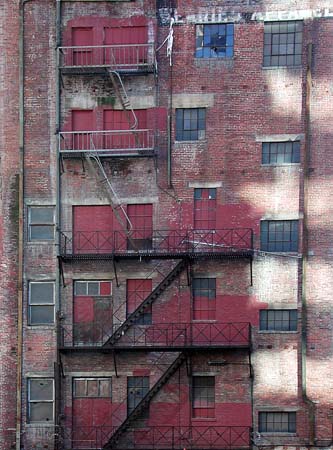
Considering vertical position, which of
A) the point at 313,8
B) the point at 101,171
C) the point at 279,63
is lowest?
the point at 101,171

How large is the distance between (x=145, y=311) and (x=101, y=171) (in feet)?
18.1

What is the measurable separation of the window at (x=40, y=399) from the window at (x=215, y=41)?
13751 mm

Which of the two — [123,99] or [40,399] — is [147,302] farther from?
[123,99]

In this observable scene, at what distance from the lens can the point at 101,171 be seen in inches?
904

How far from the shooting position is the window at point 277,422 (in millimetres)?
22672

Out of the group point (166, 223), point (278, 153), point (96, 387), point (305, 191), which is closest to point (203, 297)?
point (166, 223)

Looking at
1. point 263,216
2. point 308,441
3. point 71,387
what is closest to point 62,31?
point 263,216

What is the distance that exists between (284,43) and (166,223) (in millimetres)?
8084

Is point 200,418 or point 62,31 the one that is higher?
point 62,31

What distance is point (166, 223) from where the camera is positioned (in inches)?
913

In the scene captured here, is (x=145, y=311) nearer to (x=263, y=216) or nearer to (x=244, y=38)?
(x=263, y=216)

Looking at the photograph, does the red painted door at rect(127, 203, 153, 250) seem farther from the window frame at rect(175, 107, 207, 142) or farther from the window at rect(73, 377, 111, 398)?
the window at rect(73, 377, 111, 398)

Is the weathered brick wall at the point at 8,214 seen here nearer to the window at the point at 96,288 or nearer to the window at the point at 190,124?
the window at the point at 96,288

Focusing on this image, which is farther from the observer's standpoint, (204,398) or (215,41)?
(215,41)
